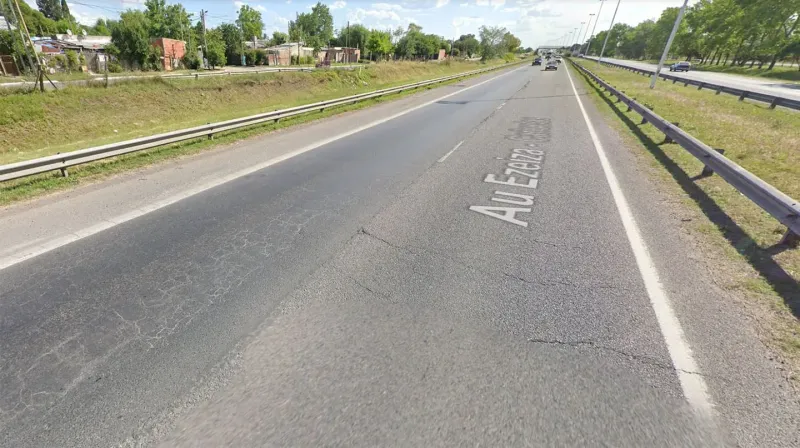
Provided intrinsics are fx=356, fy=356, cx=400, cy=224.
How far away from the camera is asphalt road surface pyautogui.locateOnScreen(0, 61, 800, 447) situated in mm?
2297

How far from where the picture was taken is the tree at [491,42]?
108m

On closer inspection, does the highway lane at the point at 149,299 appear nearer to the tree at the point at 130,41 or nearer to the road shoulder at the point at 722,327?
the road shoulder at the point at 722,327

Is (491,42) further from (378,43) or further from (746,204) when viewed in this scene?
(746,204)

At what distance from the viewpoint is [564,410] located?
7.77 ft

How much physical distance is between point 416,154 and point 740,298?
260 inches

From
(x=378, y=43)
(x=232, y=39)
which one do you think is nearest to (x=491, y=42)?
(x=378, y=43)

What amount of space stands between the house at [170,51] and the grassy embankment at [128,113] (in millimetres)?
28066

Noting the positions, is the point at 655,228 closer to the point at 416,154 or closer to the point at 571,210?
the point at 571,210

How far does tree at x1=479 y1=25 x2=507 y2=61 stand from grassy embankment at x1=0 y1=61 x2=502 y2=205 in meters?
90.0

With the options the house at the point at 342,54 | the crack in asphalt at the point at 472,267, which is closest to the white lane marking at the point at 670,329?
the crack in asphalt at the point at 472,267

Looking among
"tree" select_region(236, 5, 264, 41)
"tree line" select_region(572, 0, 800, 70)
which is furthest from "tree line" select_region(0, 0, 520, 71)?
"tree line" select_region(572, 0, 800, 70)

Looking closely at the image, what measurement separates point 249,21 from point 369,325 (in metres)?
96.0

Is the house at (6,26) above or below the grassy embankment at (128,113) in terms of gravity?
above

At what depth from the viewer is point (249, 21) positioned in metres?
80.1
